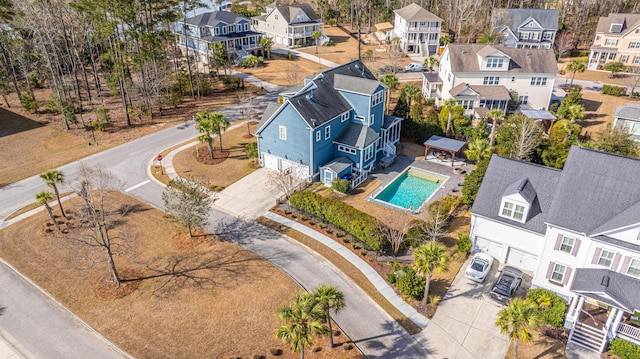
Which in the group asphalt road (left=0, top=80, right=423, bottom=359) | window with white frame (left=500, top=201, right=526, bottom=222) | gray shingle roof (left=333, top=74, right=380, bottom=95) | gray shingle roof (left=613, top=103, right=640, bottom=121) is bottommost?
asphalt road (left=0, top=80, right=423, bottom=359)

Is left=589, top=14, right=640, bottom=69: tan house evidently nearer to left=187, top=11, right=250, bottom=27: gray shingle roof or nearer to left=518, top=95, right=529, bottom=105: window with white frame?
left=518, top=95, right=529, bottom=105: window with white frame

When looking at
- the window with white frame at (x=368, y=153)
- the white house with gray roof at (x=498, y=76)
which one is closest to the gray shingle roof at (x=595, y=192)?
the window with white frame at (x=368, y=153)

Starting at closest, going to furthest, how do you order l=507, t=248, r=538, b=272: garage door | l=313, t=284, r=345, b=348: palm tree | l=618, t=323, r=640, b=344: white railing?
1. l=313, t=284, r=345, b=348: palm tree
2. l=618, t=323, r=640, b=344: white railing
3. l=507, t=248, r=538, b=272: garage door

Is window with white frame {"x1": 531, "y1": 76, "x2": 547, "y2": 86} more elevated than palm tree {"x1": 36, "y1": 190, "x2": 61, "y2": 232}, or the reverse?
window with white frame {"x1": 531, "y1": 76, "x2": 547, "y2": 86}

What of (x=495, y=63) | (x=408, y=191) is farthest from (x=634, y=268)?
(x=495, y=63)

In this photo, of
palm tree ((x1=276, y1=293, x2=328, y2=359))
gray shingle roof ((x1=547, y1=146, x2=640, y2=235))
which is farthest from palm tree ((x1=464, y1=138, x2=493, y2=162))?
palm tree ((x1=276, y1=293, x2=328, y2=359))

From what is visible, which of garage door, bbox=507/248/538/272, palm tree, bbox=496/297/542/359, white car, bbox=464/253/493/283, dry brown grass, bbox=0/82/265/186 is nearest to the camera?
palm tree, bbox=496/297/542/359
